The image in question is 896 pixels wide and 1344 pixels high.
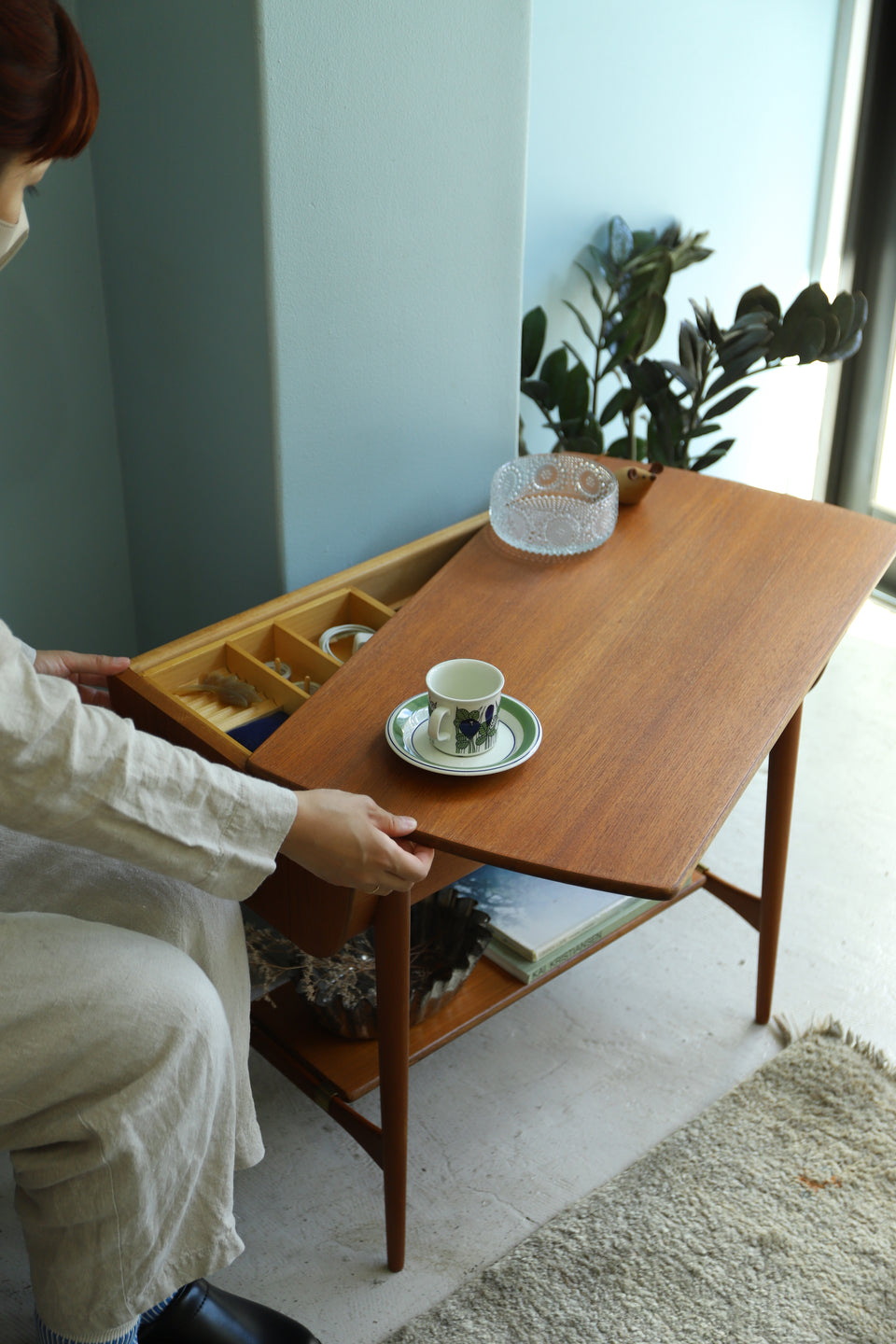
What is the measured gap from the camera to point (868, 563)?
4.96ft

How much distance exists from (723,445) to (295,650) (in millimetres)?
1262

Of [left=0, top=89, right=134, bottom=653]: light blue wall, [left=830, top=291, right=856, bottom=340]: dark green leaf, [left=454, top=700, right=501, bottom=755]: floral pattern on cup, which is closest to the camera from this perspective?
[left=454, top=700, right=501, bottom=755]: floral pattern on cup

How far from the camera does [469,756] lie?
1157mm

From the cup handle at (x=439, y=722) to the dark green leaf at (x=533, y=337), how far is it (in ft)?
3.86

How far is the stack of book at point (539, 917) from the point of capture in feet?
4.98

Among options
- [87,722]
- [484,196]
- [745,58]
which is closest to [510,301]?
[484,196]

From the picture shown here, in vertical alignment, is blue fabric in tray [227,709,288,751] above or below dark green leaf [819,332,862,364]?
below

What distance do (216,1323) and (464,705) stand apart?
0.71 meters

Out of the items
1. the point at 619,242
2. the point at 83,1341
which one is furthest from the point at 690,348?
the point at 83,1341

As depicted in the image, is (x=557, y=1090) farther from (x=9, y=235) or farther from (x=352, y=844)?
(x=9, y=235)

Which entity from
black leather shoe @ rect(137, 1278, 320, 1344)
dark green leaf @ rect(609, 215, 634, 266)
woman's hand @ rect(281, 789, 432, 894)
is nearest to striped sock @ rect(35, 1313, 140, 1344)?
black leather shoe @ rect(137, 1278, 320, 1344)

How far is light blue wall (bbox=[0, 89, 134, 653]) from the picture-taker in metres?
1.63

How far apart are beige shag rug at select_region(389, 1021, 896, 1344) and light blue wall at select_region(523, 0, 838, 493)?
145 cm

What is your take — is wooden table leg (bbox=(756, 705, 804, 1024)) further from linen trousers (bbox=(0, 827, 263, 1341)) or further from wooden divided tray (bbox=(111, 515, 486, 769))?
linen trousers (bbox=(0, 827, 263, 1341))
